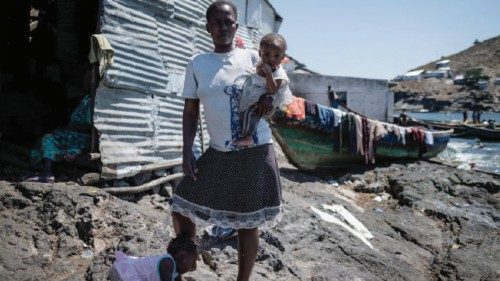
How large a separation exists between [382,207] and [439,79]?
86.6 metres

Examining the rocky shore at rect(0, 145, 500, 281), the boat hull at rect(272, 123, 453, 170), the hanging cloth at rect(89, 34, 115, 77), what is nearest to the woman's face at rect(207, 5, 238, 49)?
the rocky shore at rect(0, 145, 500, 281)

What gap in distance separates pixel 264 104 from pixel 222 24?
580mm

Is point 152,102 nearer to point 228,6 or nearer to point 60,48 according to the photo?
point 60,48

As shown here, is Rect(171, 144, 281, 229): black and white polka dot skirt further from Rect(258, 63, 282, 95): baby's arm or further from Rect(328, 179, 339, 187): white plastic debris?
Rect(328, 179, 339, 187): white plastic debris

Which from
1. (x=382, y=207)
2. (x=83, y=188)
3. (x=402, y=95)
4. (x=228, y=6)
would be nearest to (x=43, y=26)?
(x=83, y=188)

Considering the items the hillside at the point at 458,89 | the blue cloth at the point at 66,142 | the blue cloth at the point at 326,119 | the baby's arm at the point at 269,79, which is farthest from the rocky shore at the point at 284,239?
the hillside at the point at 458,89

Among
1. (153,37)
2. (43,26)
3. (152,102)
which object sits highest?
(43,26)

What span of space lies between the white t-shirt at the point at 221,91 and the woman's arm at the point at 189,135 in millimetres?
73

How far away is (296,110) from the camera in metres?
8.23

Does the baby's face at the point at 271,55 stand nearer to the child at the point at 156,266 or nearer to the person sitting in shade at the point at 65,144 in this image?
the child at the point at 156,266

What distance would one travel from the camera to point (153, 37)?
534 centimetres

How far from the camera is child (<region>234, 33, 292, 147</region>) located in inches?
82.7

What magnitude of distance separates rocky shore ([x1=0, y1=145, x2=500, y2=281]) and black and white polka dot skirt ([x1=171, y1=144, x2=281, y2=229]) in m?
0.35

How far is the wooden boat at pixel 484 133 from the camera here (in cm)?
2411
